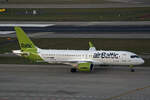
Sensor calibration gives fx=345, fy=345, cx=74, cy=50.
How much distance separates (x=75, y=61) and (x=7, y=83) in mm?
12110

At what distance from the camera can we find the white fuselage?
55.1m

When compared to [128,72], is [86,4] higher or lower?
higher

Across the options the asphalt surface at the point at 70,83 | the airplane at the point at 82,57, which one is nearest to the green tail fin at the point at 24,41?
the airplane at the point at 82,57

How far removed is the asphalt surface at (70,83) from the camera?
42.7m

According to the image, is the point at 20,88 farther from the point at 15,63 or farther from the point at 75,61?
the point at 15,63

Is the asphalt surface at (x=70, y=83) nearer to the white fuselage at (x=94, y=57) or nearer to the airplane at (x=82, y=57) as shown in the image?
the airplane at (x=82, y=57)

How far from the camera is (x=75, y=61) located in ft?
183

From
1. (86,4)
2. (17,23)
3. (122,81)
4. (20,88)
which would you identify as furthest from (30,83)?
(86,4)

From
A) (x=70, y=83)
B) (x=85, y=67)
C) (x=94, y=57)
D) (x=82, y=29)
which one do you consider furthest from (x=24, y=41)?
(x=82, y=29)

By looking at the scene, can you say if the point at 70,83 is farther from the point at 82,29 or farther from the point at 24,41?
the point at 82,29

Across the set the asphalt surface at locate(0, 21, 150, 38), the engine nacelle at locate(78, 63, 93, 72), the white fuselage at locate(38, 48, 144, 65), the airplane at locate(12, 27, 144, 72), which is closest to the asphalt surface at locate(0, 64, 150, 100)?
the engine nacelle at locate(78, 63, 93, 72)

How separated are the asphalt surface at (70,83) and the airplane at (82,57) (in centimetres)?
140

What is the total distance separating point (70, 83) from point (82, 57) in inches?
343

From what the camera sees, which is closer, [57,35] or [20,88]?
[20,88]
